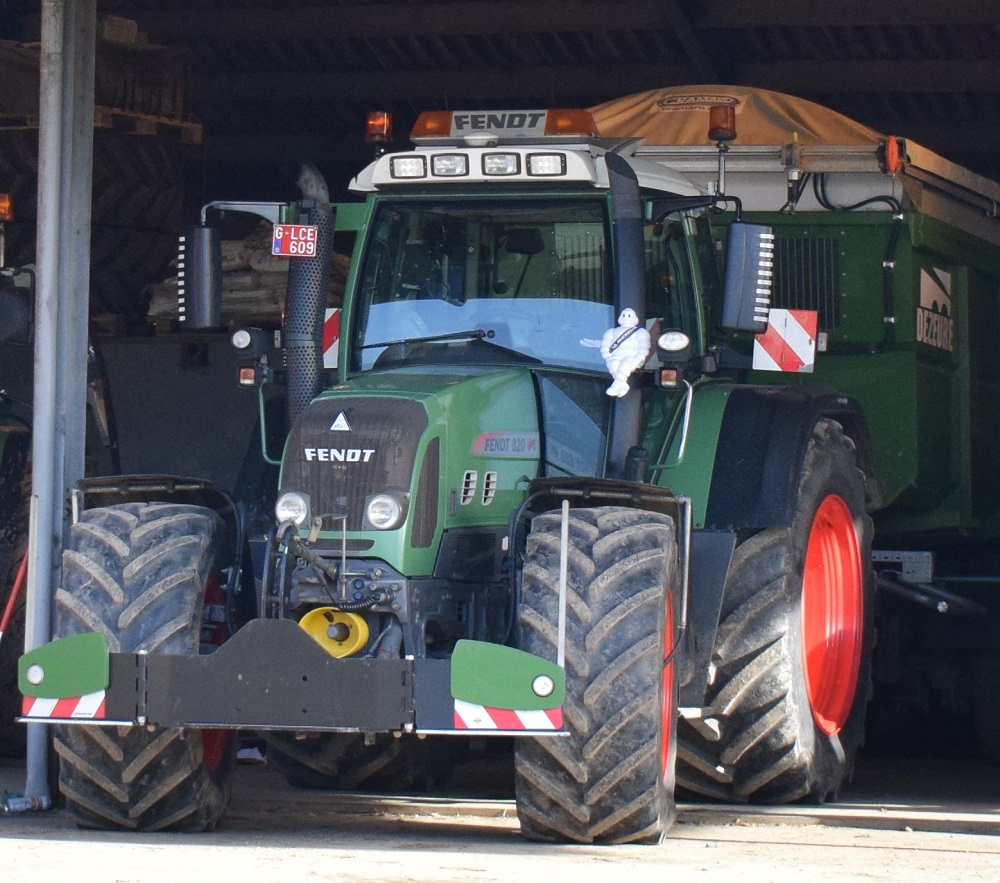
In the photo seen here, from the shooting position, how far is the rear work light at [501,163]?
24.4 ft

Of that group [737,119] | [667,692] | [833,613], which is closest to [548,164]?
[667,692]

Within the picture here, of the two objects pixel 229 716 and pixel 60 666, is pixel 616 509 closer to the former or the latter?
pixel 229 716

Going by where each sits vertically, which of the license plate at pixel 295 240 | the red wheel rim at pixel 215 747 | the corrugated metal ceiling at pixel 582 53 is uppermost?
the corrugated metal ceiling at pixel 582 53

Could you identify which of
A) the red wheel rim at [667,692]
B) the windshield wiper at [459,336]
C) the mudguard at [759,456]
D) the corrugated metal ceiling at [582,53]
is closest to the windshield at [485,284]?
the windshield wiper at [459,336]

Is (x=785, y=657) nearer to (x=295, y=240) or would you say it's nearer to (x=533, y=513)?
(x=533, y=513)

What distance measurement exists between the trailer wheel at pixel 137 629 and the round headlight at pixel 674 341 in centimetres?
180

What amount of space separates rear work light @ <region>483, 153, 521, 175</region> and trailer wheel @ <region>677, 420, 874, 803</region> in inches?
64.0

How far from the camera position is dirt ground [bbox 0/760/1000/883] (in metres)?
5.95

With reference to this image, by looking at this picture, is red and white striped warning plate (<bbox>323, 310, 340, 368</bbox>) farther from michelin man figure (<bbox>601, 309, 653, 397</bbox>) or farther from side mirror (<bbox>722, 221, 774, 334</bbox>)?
side mirror (<bbox>722, 221, 774, 334</bbox>)

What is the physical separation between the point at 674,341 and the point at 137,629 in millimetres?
2216

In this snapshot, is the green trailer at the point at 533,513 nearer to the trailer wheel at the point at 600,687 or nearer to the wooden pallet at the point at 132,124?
the trailer wheel at the point at 600,687

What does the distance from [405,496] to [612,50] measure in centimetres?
816

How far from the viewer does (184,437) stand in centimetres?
1266

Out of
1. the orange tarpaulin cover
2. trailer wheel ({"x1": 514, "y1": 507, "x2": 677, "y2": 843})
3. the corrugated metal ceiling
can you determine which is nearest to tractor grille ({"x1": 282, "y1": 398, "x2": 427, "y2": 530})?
trailer wheel ({"x1": 514, "y1": 507, "x2": 677, "y2": 843})
